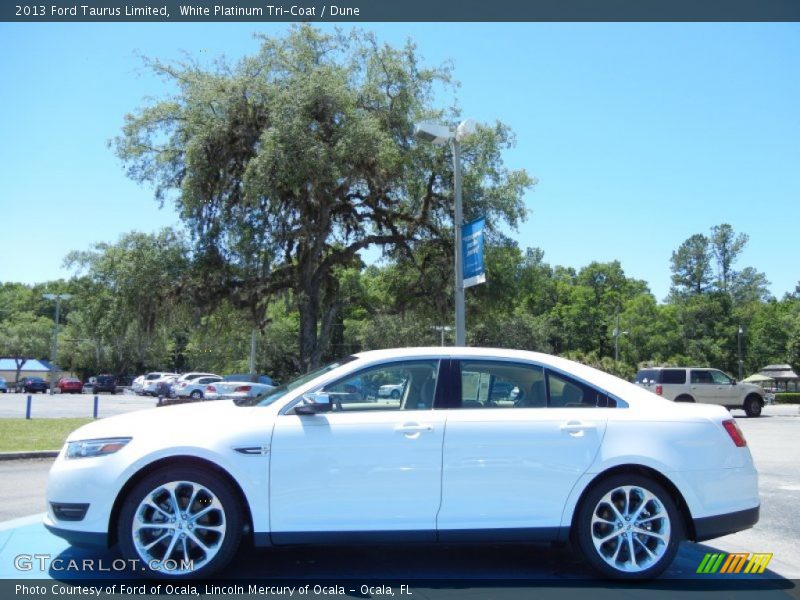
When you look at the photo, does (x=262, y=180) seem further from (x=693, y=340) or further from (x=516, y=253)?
(x=693, y=340)

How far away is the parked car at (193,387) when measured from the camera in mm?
40094

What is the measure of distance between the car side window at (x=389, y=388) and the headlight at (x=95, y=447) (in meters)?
1.46

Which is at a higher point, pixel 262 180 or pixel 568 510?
pixel 262 180

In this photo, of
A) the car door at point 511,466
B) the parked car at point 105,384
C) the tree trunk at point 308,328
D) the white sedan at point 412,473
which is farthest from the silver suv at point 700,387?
the parked car at point 105,384

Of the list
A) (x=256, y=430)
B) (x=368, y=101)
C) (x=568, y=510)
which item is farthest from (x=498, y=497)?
(x=368, y=101)

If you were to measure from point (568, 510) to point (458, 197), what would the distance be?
325 inches

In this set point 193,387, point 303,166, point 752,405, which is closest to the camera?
point 303,166

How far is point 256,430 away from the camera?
16.1 feet

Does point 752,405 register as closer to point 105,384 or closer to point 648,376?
point 648,376

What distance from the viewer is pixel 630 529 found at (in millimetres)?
5031

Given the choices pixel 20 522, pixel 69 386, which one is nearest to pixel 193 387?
pixel 69 386

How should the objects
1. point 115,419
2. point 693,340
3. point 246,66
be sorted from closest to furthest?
point 115,419
point 246,66
point 693,340

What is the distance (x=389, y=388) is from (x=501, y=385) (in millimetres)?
844

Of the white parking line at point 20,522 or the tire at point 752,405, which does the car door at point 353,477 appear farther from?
the tire at point 752,405
